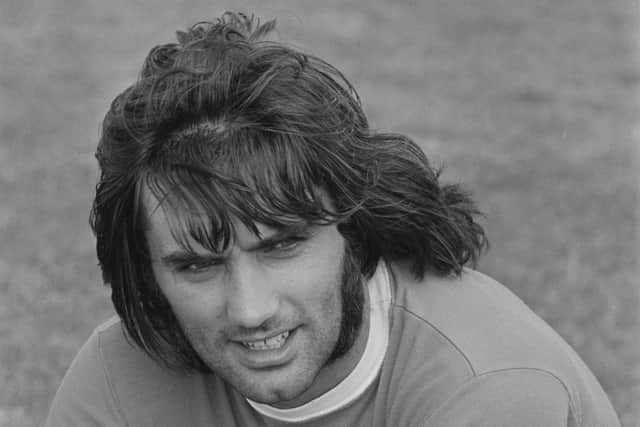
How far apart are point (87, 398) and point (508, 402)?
1211 millimetres

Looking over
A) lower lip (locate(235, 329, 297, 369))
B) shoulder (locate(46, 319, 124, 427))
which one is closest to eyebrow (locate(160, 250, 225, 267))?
lower lip (locate(235, 329, 297, 369))

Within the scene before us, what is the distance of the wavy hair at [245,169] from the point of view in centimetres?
287

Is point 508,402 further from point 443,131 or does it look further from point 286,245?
point 443,131

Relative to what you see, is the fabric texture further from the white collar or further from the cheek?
the cheek

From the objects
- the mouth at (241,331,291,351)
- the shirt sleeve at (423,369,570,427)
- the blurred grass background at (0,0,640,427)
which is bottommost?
the blurred grass background at (0,0,640,427)

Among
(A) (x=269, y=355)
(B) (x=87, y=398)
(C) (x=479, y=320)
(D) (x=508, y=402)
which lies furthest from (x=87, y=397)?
(D) (x=508, y=402)

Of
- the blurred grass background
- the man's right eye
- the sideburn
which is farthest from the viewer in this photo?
the blurred grass background

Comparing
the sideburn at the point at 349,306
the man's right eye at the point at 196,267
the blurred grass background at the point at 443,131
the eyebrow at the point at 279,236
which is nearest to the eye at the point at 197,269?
the man's right eye at the point at 196,267

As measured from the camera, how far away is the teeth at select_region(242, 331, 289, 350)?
9.51 feet

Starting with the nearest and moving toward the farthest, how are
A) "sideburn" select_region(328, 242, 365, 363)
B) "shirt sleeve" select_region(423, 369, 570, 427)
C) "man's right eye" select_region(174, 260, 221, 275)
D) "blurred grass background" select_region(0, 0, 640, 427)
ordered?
"shirt sleeve" select_region(423, 369, 570, 427), "man's right eye" select_region(174, 260, 221, 275), "sideburn" select_region(328, 242, 365, 363), "blurred grass background" select_region(0, 0, 640, 427)

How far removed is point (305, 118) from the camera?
299 centimetres

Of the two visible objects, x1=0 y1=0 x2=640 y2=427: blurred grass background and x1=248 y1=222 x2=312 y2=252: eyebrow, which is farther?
x1=0 y1=0 x2=640 y2=427: blurred grass background

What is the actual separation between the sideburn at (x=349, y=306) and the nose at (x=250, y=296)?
25cm

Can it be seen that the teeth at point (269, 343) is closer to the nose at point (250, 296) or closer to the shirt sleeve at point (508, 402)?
the nose at point (250, 296)
